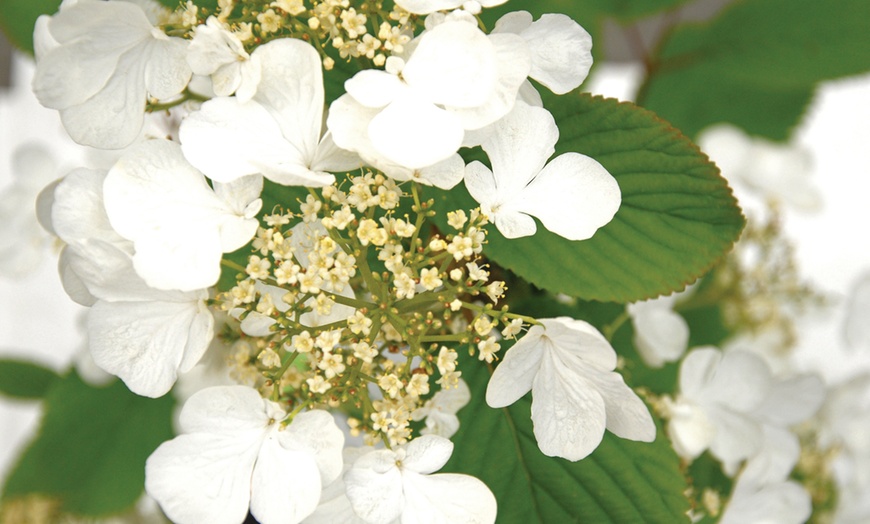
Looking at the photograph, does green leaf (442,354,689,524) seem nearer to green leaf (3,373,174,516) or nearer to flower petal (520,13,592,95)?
flower petal (520,13,592,95)

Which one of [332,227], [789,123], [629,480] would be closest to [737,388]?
[629,480]

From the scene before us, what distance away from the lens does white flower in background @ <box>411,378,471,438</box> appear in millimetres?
256

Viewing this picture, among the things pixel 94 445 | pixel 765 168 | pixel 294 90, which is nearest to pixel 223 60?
pixel 294 90

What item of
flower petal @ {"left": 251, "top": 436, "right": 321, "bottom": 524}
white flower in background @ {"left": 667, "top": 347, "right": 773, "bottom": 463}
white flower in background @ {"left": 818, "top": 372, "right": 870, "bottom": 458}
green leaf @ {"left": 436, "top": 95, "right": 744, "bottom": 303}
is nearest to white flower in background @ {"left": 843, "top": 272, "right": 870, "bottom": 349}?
white flower in background @ {"left": 818, "top": 372, "right": 870, "bottom": 458}

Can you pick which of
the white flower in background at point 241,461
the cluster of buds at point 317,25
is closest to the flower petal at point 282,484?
the white flower in background at point 241,461

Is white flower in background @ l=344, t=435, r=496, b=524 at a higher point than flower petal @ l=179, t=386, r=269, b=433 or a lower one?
lower

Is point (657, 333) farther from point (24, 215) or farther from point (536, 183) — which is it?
point (24, 215)

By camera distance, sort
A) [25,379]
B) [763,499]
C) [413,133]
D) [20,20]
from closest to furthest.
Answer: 1. [413,133]
2. [763,499]
3. [20,20]
4. [25,379]

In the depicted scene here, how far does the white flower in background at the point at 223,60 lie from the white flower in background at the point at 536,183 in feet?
0.21

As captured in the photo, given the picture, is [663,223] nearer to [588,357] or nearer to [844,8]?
[588,357]

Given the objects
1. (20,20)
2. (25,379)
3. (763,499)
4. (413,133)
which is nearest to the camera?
(413,133)

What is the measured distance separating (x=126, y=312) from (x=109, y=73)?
0.07m

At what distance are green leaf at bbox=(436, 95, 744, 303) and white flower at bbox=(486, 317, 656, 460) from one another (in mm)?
42

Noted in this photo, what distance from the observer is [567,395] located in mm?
240
